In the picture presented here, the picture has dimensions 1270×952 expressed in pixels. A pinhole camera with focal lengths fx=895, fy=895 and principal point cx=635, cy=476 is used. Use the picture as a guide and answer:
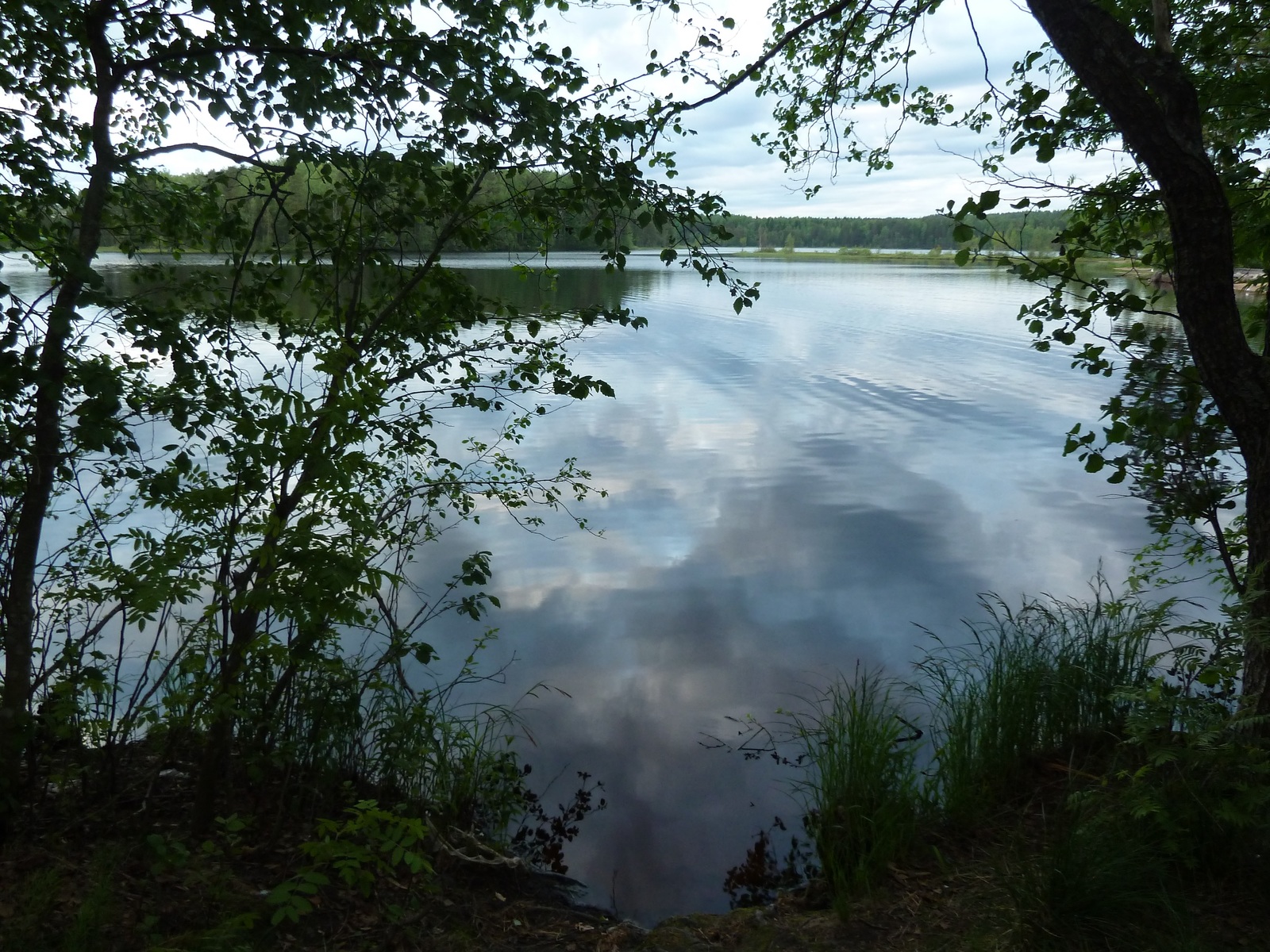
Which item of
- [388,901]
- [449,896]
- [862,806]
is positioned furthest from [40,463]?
[862,806]

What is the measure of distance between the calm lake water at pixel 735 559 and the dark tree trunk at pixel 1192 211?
9.87 feet

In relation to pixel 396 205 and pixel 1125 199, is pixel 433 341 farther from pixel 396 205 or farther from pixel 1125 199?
pixel 1125 199

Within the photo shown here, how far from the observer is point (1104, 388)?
62.2 ft

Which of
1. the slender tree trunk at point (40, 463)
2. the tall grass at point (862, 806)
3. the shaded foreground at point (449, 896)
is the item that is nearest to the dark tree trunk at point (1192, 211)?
the shaded foreground at point (449, 896)

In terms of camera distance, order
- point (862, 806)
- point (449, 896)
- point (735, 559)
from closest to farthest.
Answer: point (449, 896) < point (862, 806) < point (735, 559)

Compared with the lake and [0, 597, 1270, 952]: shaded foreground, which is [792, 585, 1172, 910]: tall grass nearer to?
[0, 597, 1270, 952]: shaded foreground

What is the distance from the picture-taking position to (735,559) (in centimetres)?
952

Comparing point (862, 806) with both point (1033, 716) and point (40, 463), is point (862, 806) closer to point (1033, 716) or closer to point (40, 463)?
point (1033, 716)

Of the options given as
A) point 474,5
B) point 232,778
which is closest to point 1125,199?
point 474,5

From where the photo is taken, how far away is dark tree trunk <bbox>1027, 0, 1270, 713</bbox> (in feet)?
10.7

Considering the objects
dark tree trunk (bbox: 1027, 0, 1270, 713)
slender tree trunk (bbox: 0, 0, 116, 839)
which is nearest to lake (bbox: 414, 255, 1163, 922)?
slender tree trunk (bbox: 0, 0, 116, 839)

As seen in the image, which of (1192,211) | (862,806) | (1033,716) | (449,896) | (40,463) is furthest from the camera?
(1033,716)

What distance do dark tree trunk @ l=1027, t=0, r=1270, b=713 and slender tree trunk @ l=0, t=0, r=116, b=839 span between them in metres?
3.63

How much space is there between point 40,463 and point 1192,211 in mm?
4543
